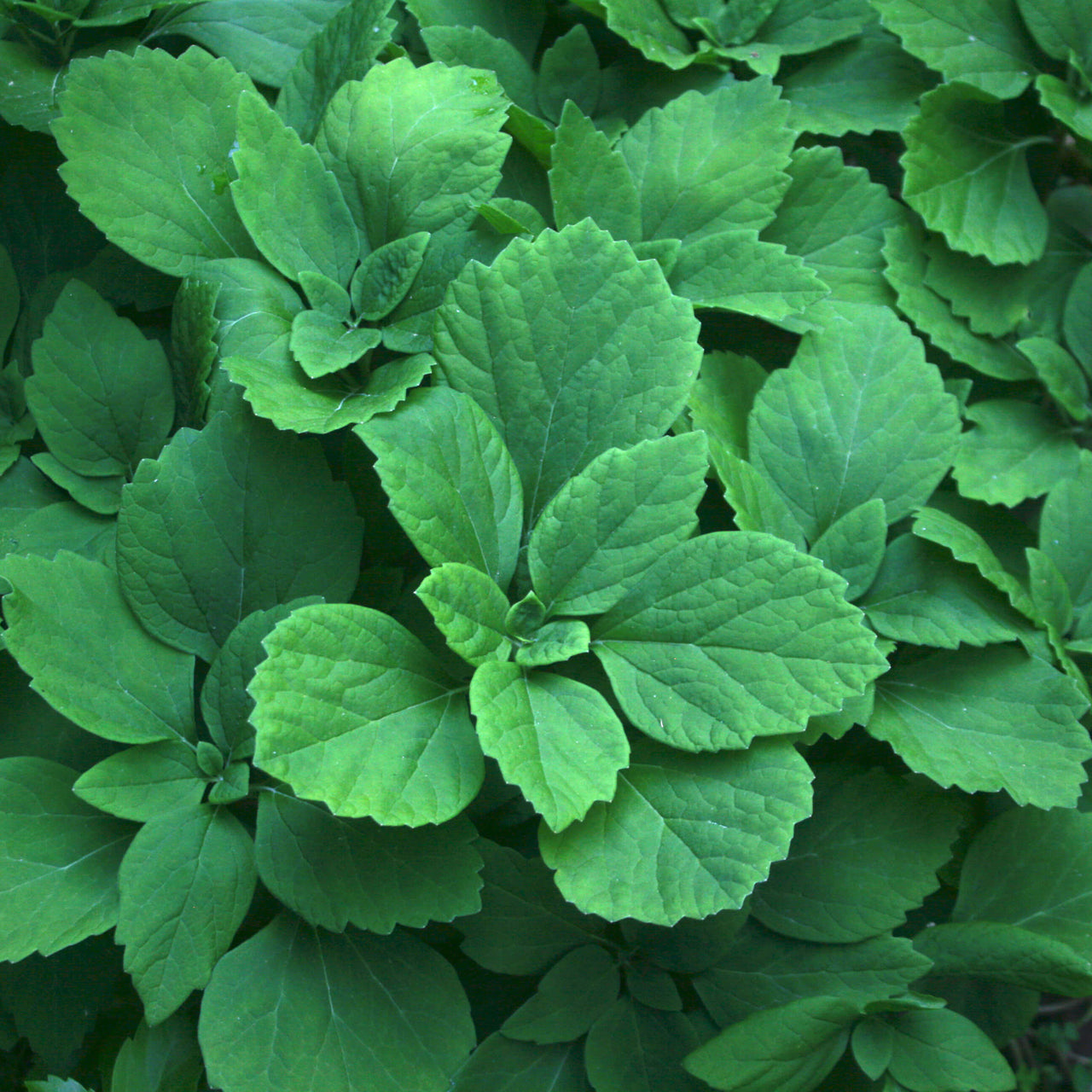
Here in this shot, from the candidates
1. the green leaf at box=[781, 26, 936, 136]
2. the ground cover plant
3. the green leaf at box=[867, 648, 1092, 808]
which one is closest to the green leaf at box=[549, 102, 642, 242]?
the ground cover plant

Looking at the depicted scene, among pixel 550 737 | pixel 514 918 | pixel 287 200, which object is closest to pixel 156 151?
pixel 287 200

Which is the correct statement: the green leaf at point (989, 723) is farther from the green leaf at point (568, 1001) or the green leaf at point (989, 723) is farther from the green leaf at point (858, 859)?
the green leaf at point (568, 1001)

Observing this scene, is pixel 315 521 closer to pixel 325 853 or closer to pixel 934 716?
pixel 325 853

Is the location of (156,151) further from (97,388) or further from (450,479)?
(450,479)

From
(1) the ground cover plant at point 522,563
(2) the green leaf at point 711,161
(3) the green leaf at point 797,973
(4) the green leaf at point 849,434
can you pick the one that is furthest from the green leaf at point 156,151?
(3) the green leaf at point 797,973

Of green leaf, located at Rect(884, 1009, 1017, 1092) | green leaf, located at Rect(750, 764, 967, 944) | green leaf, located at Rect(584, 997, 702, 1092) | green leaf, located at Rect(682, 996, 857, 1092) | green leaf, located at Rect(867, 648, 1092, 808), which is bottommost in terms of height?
green leaf, located at Rect(884, 1009, 1017, 1092)

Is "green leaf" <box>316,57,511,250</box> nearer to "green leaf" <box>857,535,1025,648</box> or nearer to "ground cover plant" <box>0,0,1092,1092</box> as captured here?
"ground cover plant" <box>0,0,1092,1092</box>
